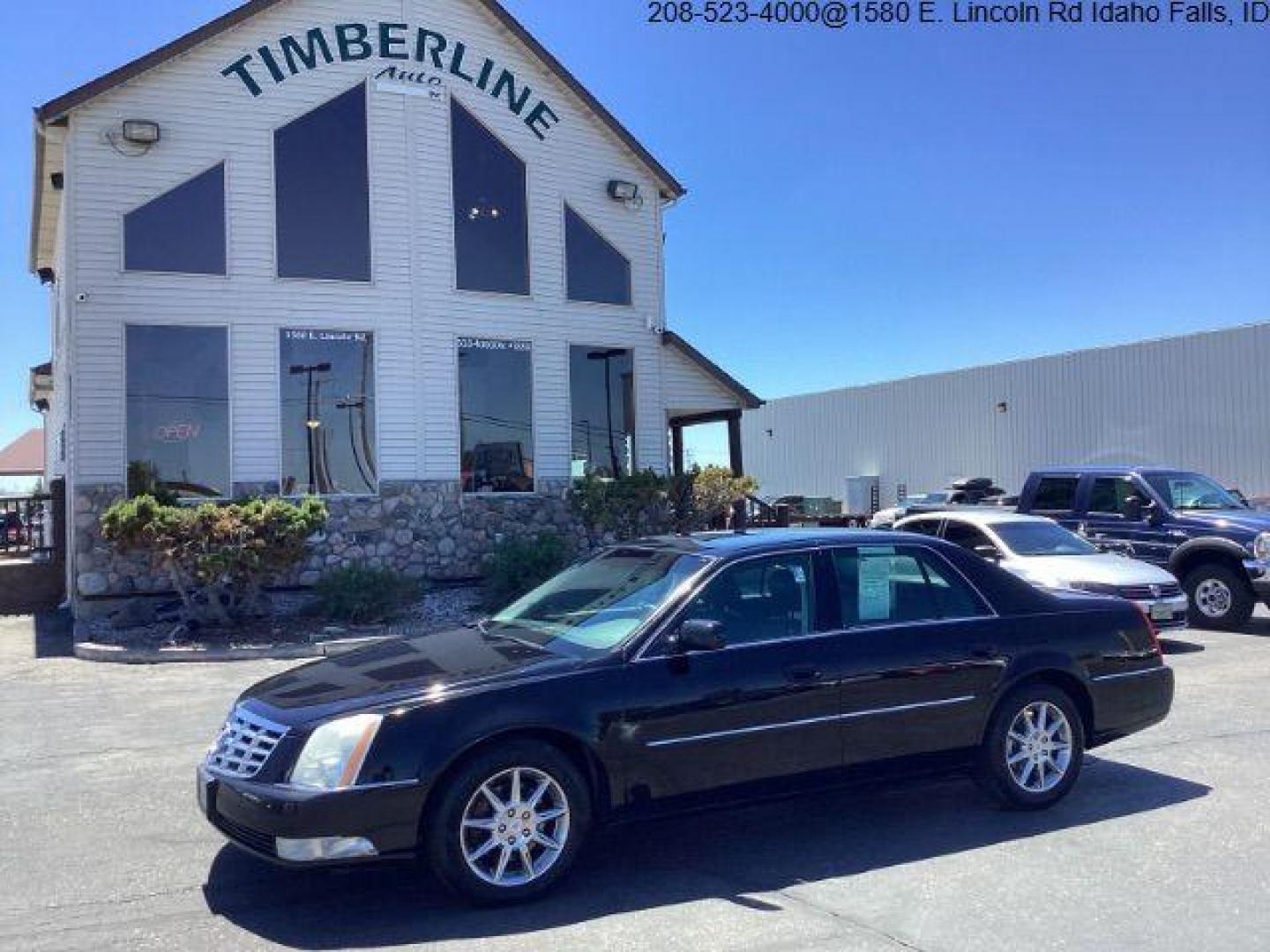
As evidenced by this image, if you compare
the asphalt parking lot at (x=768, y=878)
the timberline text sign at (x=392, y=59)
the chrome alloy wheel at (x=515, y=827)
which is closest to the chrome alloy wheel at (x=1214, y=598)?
the asphalt parking lot at (x=768, y=878)

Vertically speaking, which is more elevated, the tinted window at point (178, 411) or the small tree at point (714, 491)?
the tinted window at point (178, 411)

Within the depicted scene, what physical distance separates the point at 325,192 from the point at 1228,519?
39.7 feet

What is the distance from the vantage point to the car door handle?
541cm

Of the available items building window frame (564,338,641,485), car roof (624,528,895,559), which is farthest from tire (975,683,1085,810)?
building window frame (564,338,641,485)

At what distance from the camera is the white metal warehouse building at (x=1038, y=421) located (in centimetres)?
2683

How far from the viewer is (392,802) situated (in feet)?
14.9

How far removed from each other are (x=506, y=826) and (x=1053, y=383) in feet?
98.2

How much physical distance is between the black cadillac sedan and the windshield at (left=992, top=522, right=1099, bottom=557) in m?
5.56

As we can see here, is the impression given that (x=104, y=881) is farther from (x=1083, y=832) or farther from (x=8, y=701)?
(x=8, y=701)

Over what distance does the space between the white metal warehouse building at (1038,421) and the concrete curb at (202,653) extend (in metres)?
22.5

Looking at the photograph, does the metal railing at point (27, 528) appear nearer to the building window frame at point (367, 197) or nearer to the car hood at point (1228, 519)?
the building window frame at point (367, 197)

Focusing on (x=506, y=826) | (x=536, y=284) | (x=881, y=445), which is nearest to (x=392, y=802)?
(x=506, y=826)

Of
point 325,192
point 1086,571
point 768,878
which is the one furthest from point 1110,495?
point 325,192

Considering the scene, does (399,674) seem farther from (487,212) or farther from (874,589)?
(487,212)
